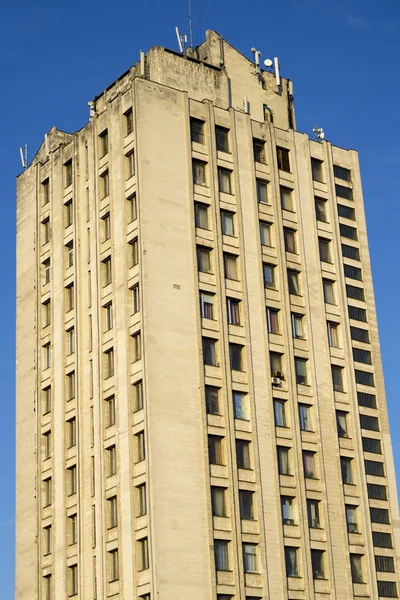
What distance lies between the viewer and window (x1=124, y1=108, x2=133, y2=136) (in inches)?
3171

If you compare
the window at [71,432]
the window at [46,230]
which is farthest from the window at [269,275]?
the window at [46,230]

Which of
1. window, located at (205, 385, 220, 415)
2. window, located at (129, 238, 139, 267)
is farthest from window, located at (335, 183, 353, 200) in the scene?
window, located at (205, 385, 220, 415)

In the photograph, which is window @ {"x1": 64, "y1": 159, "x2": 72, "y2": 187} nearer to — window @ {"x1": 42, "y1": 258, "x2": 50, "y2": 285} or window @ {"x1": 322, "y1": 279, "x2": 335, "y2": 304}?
window @ {"x1": 42, "y1": 258, "x2": 50, "y2": 285}

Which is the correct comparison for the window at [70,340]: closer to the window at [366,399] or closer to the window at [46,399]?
the window at [46,399]

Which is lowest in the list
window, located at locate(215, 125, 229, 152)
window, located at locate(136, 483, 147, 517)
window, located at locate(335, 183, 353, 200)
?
window, located at locate(136, 483, 147, 517)

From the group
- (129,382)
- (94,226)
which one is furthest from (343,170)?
(129,382)

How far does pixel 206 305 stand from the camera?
7762 cm

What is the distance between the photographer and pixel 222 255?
79375 mm

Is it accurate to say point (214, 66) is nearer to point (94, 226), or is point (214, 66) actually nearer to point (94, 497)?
point (94, 226)

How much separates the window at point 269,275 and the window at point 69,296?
545 inches

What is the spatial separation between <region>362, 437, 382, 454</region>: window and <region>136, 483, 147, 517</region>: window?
18154mm

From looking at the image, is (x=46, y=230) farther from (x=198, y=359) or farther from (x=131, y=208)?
(x=198, y=359)

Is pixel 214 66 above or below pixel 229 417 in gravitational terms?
above

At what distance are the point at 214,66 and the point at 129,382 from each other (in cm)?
2722
